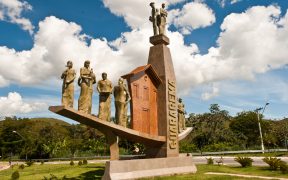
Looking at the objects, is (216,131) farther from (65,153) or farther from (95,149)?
(65,153)

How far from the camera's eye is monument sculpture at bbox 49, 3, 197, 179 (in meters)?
14.0

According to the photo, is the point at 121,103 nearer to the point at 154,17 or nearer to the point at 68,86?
the point at 68,86

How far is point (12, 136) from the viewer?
201ft

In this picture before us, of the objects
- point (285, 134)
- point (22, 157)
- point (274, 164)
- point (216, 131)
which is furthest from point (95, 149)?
point (274, 164)

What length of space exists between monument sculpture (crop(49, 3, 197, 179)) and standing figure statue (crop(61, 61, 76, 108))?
21.3 inches

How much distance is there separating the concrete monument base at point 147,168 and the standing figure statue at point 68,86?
10.1 feet

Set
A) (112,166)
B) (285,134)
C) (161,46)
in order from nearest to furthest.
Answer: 1. (112,166)
2. (161,46)
3. (285,134)

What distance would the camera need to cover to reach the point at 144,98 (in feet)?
54.0

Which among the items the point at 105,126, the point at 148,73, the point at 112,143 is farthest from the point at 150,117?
the point at 105,126

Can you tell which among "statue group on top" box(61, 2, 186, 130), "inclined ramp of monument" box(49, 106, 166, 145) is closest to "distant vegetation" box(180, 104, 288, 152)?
"inclined ramp of monument" box(49, 106, 166, 145)

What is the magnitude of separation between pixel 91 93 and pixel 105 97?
0.88 meters

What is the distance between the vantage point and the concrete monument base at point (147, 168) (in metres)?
13.5

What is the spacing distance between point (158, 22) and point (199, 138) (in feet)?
124

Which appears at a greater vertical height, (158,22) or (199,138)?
(158,22)
